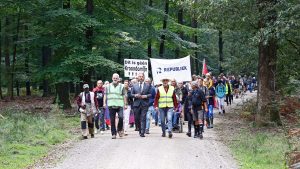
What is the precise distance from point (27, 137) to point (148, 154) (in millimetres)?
5195

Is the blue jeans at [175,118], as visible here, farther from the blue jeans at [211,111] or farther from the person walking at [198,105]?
the blue jeans at [211,111]

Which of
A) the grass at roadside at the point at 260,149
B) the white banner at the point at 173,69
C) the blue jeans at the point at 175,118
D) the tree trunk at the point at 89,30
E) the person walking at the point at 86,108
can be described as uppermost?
the tree trunk at the point at 89,30

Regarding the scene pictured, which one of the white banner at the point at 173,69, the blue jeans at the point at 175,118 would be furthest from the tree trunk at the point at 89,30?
the blue jeans at the point at 175,118

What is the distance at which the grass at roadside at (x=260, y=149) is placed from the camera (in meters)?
12.7

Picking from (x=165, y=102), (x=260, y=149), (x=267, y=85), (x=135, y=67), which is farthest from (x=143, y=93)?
(x=135, y=67)

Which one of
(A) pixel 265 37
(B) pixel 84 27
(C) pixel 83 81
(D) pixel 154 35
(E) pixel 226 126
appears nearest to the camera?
(A) pixel 265 37

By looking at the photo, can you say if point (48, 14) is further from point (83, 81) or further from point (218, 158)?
point (218, 158)

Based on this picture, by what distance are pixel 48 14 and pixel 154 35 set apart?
7.37 m

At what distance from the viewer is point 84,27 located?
25109mm

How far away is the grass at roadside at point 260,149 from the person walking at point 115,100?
382 cm

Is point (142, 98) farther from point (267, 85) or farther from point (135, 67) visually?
point (135, 67)

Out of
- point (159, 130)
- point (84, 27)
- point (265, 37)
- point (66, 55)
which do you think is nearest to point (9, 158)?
point (159, 130)

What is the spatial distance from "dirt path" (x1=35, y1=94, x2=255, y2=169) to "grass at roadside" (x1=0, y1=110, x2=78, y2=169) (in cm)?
90

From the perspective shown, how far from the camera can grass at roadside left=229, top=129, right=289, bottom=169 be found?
1268 cm
